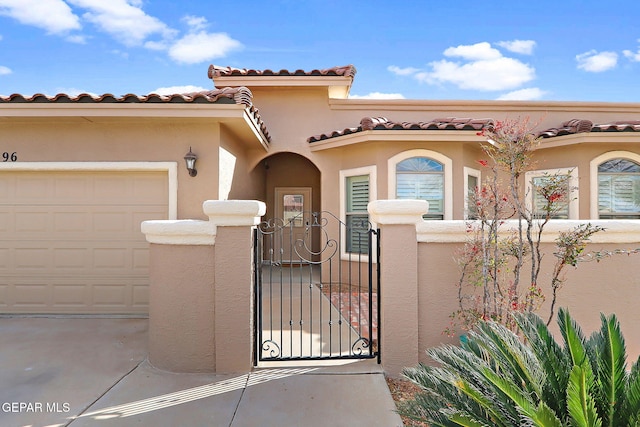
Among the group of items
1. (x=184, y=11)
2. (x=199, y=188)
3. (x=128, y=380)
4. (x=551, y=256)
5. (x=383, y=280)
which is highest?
(x=184, y=11)

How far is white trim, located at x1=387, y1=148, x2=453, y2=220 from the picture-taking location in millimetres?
8039

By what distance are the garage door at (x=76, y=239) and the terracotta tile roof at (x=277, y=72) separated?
14.3 ft

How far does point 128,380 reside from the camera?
3982 millimetres

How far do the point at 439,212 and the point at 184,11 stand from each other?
32.9ft

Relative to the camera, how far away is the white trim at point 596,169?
317 inches

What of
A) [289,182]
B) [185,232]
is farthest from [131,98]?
[289,182]

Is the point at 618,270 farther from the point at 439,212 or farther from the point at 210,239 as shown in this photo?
the point at 210,239

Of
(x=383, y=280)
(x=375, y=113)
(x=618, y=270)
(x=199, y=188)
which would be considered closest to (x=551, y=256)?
(x=618, y=270)

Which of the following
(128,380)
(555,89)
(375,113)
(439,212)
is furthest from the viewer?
(555,89)

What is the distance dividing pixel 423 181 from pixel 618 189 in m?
4.83

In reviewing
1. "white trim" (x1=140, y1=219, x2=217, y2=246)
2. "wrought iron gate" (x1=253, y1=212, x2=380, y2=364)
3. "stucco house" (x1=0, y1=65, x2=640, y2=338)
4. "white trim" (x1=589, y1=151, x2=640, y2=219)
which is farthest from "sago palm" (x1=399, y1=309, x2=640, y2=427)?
"white trim" (x1=589, y1=151, x2=640, y2=219)

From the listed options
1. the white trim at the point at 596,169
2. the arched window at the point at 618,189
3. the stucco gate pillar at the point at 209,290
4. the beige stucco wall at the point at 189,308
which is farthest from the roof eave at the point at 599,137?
the beige stucco wall at the point at 189,308

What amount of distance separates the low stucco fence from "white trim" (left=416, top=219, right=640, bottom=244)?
13 millimetres

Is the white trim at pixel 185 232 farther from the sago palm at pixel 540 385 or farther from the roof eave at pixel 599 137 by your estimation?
the roof eave at pixel 599 137
